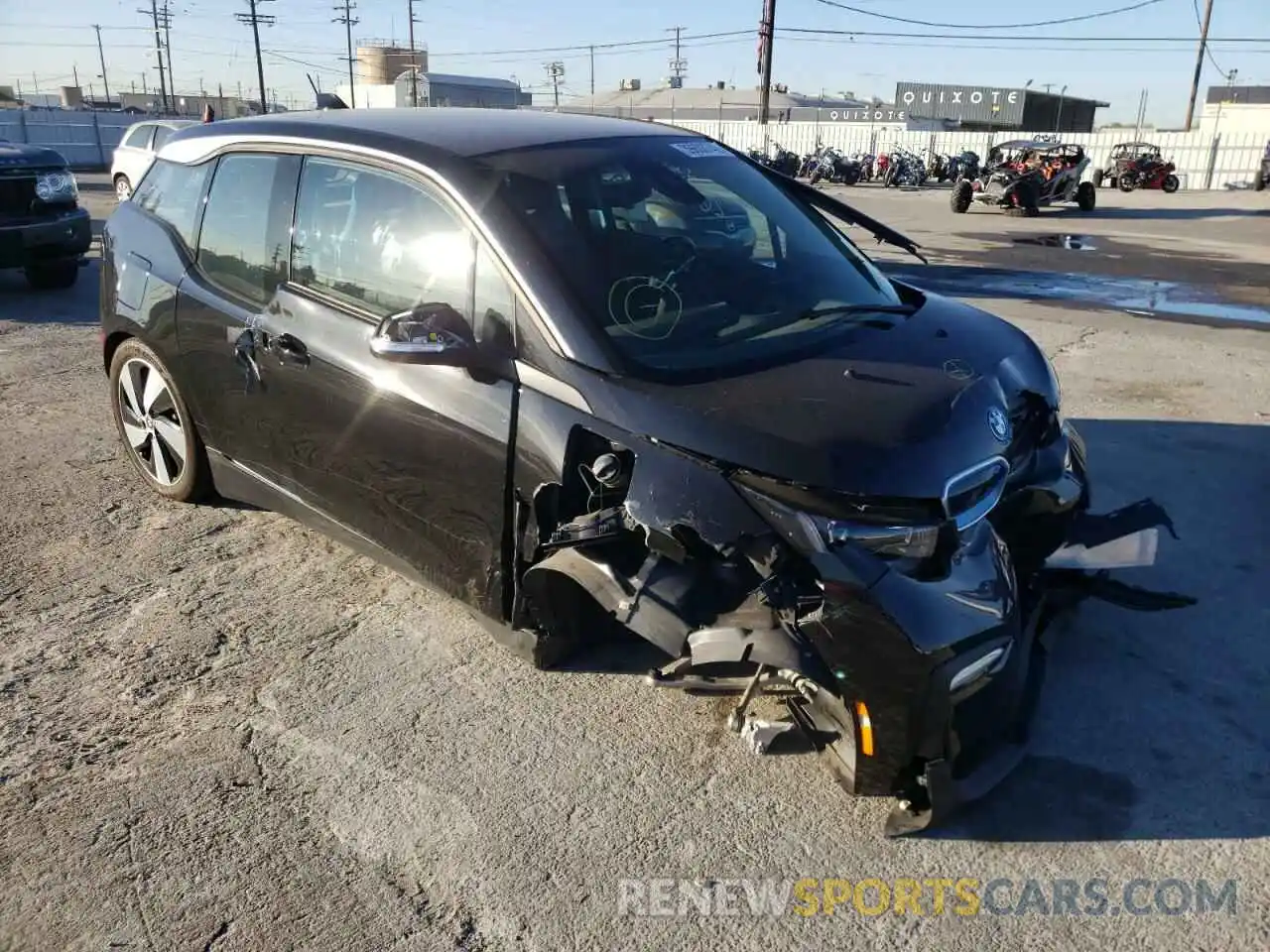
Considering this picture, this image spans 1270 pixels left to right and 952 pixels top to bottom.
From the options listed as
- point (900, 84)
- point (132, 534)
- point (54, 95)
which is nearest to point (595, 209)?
point (132, 534)

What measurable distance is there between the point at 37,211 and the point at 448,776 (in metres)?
8.54

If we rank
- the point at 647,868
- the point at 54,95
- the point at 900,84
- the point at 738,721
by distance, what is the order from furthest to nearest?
1. the point at 54,95
2. the point at 900,84
3. the point at 738,721
4. the point at 647,868

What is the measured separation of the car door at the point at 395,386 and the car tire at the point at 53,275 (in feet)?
26.1

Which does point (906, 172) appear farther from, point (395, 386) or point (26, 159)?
point (395, 386)

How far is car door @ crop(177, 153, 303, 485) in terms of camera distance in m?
3.72

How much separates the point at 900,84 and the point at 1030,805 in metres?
74.7

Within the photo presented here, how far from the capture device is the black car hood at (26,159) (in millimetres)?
8633

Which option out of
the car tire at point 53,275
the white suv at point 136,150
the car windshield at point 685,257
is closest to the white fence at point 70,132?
the white suv at point 136,150

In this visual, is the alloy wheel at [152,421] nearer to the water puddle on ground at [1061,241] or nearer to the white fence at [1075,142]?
the water puddle on ground at [1061,241]

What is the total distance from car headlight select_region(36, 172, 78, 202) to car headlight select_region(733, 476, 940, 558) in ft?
29.5

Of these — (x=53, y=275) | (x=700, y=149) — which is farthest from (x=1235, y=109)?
(x=700, y=149)

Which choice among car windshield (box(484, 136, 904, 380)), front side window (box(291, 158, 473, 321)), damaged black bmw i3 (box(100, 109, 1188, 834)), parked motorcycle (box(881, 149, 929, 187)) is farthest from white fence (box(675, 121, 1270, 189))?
front side window (box(291, 158, 473, 321))

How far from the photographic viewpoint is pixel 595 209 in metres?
3.31

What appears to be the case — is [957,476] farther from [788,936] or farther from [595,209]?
[595,209]
